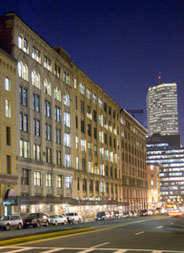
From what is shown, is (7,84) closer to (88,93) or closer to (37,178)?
(37,178)

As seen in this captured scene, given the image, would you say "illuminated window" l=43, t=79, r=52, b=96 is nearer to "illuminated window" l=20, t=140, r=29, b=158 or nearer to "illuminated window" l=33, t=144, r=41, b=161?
"illuminated window" l=33, t=144, r=41, b=161

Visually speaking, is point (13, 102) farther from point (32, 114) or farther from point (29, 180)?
point (29, 180)

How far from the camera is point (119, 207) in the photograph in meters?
107

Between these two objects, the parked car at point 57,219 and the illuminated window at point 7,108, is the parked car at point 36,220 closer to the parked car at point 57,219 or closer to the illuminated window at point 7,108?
the parked car at point 57,219

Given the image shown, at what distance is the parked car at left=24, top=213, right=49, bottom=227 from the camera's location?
161 feet

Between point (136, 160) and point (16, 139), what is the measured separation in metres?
77.8

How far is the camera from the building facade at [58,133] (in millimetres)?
61156

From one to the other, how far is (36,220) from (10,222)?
5.98 meters

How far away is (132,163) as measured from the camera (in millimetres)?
126438

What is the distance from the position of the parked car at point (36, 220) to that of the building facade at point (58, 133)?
20.6ft

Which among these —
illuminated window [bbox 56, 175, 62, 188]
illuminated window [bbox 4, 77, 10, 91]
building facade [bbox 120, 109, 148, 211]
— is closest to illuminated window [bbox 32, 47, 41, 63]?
illuminated window [bbox 4, 77, 10, 91]

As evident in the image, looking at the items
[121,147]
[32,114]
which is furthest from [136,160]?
[32,114]

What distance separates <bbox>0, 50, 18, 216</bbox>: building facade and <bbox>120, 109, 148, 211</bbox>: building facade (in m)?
59.0

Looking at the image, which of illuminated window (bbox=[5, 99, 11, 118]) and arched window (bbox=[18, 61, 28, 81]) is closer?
illuminated window (bbox=[5, 99, 11, 118])
